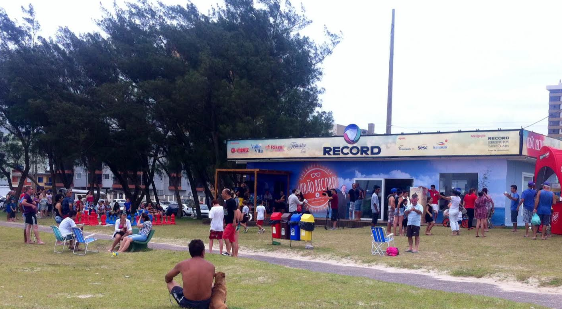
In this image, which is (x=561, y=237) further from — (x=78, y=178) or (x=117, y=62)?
(x=78, y=178)

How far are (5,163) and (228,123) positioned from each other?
2770 centimetres

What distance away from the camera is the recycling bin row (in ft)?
60.8

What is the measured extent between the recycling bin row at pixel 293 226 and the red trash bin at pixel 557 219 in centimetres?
809

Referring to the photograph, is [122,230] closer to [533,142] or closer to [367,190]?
[367,190]

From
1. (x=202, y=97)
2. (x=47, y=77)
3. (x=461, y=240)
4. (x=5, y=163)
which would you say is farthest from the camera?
(x=5, y=163)

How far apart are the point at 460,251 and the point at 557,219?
17.9ft

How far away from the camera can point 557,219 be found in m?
20.7

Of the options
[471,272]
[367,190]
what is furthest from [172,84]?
[471,272]

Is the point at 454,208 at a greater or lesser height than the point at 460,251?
greater

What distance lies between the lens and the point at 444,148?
2762cm

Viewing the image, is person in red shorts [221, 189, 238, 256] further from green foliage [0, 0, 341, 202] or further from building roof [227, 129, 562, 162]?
green foliage [0, 0, 341, 202]

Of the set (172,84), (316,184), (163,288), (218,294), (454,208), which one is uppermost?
(172,84)

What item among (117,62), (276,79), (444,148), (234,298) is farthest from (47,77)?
(234,298)

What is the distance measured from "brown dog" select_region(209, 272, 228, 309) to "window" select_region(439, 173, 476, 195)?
20578mm
